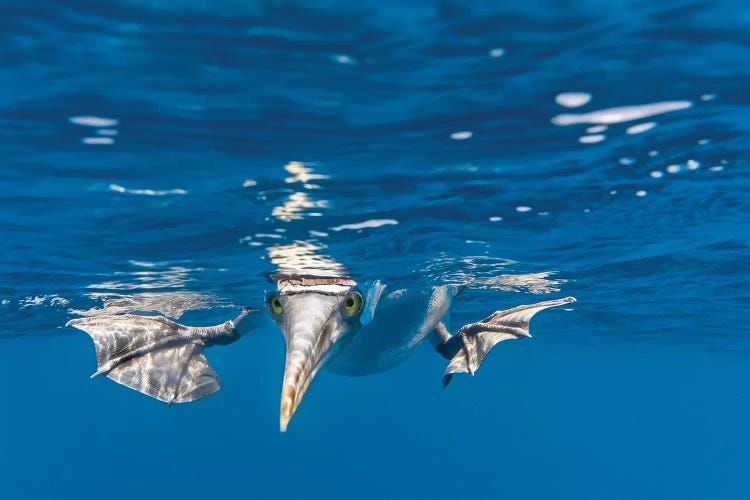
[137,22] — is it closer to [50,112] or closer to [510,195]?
[50,112]

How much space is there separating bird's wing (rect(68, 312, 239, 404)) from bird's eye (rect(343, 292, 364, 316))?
2.58 meters

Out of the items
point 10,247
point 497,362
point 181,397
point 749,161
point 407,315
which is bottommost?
point 497,362

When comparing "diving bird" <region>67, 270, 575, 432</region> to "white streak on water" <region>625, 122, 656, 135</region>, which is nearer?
"white streak on water" <region>625, 122, 656, 135</region>

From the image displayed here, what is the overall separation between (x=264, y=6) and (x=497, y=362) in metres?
55.4

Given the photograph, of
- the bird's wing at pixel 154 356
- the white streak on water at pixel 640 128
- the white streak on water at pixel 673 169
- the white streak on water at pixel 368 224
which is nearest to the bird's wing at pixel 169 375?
the bird's wing at pixel 154 356

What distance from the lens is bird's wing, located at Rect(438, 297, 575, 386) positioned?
9.69 metres

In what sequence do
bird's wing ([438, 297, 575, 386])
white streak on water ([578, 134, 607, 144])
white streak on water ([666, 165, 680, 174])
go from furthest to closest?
bird's wing ([438, 297, 575, 386]), white streak on water ([666, 165, 680, 174]), white streak on water ([578, 134, 607, 144])

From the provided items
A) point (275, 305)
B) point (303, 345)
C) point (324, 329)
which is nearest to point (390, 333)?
point (275, 305)

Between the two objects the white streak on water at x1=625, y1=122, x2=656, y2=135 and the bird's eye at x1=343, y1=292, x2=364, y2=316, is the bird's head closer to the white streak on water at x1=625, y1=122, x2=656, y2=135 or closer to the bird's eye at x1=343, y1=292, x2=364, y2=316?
the bird's eye at x1=343, y1=292, x2=364, y2=316

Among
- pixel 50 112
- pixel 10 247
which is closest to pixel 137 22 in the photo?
pixel 50 112

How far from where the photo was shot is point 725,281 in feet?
55.0

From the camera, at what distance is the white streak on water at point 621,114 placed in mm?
6477

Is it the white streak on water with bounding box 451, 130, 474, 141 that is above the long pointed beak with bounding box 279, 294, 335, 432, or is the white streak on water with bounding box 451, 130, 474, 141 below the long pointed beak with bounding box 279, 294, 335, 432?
above

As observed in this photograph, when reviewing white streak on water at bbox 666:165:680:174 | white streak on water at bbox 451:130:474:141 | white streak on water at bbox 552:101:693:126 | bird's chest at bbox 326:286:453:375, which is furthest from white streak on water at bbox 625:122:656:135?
bird's chest at bbox 326:286:453:375
